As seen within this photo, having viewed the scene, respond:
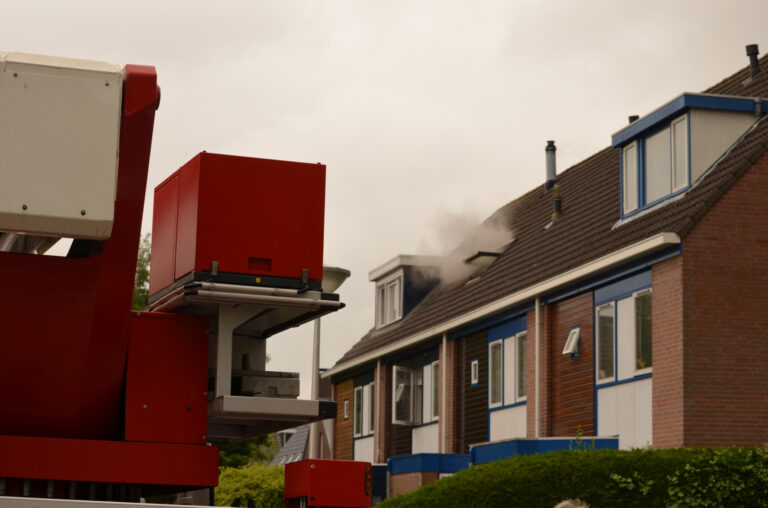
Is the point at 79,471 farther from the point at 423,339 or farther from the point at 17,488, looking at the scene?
the point at 423,339

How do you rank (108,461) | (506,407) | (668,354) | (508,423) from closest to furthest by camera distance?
(108,461), (668,354), (508,423), (506,407)

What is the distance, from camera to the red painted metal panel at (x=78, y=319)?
199 inches

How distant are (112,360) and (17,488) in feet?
2.39

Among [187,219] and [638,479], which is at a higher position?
[187,219]

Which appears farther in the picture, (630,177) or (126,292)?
(630,177)

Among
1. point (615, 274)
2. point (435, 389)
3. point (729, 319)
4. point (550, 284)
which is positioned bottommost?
point (435, 389)

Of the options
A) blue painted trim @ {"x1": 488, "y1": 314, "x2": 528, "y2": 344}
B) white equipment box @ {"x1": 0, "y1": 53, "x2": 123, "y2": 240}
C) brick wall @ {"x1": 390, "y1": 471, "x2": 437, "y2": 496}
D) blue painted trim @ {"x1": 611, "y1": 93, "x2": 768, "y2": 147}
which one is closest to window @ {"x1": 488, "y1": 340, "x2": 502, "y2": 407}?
blue painted trim @ {"x1": 488, "y1": 314, "x2": 528, "y2": 344}

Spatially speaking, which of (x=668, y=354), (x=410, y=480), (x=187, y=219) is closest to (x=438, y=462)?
(x=410, y=480)

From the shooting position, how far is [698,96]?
19.8 metres

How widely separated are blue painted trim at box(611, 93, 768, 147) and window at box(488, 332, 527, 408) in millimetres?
5309

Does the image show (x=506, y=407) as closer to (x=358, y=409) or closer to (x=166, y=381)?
(x=358, y=409)

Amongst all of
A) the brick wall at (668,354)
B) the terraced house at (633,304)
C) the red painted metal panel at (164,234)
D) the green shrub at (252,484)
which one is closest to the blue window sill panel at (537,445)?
the terraced house at (633,304)

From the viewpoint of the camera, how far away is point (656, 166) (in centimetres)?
2103

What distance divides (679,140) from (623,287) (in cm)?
268
